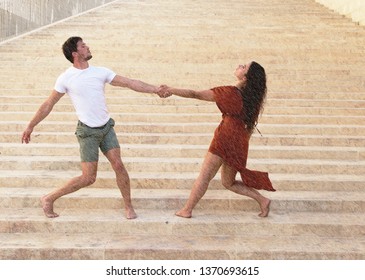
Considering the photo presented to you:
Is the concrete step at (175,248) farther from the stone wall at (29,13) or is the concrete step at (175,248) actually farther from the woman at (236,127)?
the stone wall at (29,13)

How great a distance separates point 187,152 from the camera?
557 cm

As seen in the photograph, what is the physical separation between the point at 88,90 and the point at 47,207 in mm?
1093

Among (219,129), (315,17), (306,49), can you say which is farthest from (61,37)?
(219,129)

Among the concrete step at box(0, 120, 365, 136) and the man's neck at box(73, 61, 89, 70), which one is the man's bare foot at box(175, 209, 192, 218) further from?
the concrete step at box(0, 120, 365, 136)

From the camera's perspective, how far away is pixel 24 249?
12.2 feet

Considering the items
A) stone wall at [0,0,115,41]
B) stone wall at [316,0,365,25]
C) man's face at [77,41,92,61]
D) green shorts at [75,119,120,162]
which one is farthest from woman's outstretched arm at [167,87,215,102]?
stone wall at [316,0,365,25]

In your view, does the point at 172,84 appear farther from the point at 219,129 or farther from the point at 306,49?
the point at 219,129

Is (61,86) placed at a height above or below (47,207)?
above

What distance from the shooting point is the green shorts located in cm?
386

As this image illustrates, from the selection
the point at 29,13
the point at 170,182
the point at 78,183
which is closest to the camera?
the point at 78,183

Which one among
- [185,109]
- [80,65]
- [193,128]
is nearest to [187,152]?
[193,128]

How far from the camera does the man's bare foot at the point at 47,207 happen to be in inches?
164

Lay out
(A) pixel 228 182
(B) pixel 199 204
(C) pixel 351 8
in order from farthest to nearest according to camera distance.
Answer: (C) pixel 351 8 → (B) pixel 199 204 → (A) pixel 228 182

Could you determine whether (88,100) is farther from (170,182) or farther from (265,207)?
(265,207)
